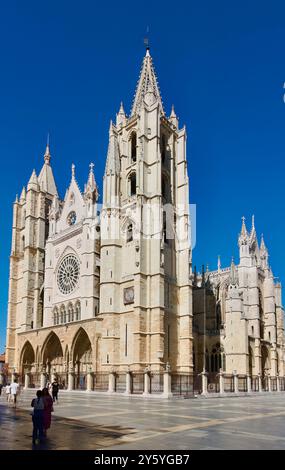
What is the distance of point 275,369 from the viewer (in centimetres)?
5238

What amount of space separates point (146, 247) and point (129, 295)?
4.36 metres

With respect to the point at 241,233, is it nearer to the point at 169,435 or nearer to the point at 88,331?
the point at 88,331

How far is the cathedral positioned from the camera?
3834 cm

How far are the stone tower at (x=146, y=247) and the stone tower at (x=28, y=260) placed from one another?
1305cm

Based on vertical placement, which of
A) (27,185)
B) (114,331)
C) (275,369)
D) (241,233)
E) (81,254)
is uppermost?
(27,185)

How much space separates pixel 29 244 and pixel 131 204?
15442 millimetres

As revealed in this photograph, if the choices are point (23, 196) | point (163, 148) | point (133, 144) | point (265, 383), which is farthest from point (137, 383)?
point (23, 196)

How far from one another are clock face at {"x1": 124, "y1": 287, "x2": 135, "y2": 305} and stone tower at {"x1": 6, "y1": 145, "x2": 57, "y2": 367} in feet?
48.1

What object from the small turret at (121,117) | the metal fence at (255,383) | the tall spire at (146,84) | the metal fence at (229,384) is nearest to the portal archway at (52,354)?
the metal fence at (229,384)

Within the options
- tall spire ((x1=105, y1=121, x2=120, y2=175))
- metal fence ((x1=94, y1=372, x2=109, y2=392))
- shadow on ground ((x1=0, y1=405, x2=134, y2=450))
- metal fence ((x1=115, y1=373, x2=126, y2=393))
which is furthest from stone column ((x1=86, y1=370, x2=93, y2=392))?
shadow on ground ((x1=0, y1=405, x2=134, y2=450))

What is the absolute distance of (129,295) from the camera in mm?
39281

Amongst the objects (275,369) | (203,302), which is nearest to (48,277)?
(203,302)

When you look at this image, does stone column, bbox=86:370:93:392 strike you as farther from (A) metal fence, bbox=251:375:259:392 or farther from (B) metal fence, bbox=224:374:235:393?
(A) metal fence, bbox=251:375:259:392

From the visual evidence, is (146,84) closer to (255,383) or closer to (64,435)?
(255,383)
